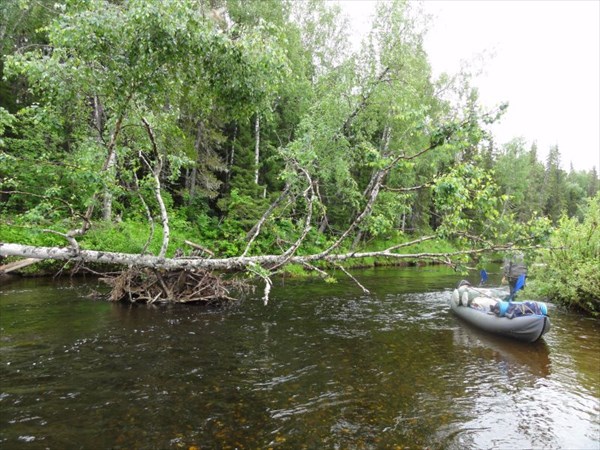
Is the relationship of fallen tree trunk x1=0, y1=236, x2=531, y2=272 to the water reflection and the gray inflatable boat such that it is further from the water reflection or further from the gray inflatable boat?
the gray inflatable boat

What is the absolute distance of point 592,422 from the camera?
18.6 ft

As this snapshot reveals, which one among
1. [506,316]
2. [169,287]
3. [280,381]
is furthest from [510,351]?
[169,287]

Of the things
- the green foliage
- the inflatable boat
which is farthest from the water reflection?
the green foliage

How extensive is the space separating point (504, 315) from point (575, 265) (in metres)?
4.67

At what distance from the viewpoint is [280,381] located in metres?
6.71

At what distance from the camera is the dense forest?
6.09 m

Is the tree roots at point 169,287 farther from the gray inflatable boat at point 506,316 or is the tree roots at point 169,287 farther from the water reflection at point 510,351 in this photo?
the gray inflatable boat at point 506,316

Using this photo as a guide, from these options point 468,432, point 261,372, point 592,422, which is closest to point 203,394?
point 261,372

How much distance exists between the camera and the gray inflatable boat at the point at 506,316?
363 inches

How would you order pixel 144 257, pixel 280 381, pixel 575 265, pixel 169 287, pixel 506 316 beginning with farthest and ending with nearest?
1. pixel 575 265
2. pixel 169 287
3. pixel 506 316
4. pixel 144 257
5. pixel 280 381

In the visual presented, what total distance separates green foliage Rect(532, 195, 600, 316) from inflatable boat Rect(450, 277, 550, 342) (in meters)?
3.01

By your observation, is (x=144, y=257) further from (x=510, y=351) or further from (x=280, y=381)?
(x=510, y=351)

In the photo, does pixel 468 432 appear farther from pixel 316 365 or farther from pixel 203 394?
pixel 203 394

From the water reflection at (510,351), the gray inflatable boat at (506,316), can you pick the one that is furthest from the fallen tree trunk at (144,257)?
the gray inflatable boat at (506,316)
